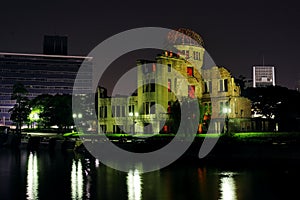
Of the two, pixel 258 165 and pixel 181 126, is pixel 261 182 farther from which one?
pixel 181 126

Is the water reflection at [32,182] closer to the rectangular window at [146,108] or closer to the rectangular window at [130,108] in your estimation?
the rectangular window at [146,108]

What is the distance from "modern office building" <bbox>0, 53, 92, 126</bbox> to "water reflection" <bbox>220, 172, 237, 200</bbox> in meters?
167

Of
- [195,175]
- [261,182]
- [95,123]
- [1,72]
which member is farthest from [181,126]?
[1,72]

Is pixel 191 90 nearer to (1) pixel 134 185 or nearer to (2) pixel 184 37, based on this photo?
(2) pixel 184 37

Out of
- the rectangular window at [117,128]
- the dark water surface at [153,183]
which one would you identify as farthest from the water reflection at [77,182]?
the rectangular window at [117,128]

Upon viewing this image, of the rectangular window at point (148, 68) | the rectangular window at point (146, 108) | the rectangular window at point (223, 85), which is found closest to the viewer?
the rectangular window at point (223, 85)

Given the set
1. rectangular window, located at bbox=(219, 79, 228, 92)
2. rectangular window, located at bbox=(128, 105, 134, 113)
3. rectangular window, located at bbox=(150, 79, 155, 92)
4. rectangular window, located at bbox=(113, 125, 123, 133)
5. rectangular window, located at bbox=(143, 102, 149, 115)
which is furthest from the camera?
rectangular window, located at bbox=(113, 125, 123, 133)

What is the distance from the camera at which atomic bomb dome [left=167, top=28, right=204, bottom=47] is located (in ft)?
201

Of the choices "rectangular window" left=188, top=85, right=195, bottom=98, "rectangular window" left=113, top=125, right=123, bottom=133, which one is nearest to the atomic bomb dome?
"rectangular window" left=188, top=85, right=195, bottom=98

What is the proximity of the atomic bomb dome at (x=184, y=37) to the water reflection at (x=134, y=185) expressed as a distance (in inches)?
1550

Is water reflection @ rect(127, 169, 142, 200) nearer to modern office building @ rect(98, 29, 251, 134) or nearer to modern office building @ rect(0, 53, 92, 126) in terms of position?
modern office building @ rect(98, 29, 251, 134)

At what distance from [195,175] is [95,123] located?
65.7 meters

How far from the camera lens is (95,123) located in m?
87.2

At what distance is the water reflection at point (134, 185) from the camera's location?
52.2 feet
